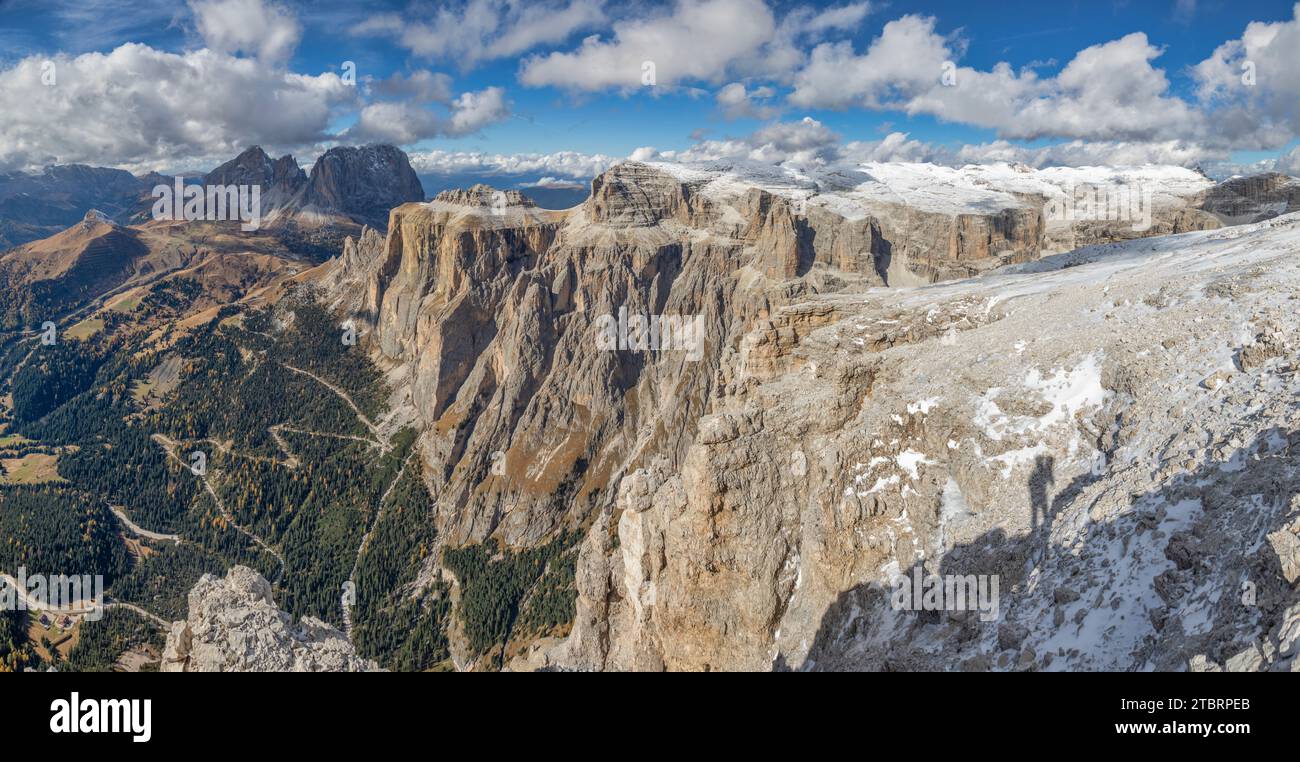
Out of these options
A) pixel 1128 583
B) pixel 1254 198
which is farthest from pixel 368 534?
pixel 1254 198

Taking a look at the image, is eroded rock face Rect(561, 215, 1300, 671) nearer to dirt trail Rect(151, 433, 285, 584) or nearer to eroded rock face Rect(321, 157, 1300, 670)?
eroded rock face Rect(321, 157, 1300, 670)

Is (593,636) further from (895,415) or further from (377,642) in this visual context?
(377,642)

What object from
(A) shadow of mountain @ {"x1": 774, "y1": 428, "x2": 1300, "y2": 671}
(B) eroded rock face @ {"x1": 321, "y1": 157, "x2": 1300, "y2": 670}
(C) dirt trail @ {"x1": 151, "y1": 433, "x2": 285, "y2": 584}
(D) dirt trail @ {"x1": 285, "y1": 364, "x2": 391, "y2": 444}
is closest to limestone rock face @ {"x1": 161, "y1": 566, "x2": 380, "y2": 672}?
(B) eroded rock face @ {"x1": 321, "y1": 157, "x2": 1300, "y2": 670}

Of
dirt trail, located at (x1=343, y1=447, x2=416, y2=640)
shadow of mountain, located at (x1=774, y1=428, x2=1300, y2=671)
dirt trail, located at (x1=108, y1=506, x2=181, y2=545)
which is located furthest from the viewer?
dirt trail, located at (x1=108, y1=506, x2=181, y2=545)

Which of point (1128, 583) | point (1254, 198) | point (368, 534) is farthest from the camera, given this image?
point (1254, 198)

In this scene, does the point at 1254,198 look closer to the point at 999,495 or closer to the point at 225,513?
the point at 999,495

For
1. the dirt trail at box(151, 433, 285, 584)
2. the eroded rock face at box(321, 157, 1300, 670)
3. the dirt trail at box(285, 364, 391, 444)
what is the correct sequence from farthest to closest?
the dirt trail at box(285, 364, 391, 444), the dirt trail at box(151, 433, 285, 584), the eroded rock face at box(321, 157, 1300, 670)
